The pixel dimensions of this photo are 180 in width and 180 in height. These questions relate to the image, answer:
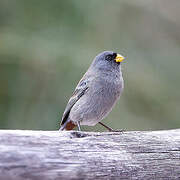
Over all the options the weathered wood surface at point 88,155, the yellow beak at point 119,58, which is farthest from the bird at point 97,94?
the weathered wood surface at point 88,155

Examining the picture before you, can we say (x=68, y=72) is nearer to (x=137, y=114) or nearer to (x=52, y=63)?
(x=52, y=63)

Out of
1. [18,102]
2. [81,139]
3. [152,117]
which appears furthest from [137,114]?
[81,139]

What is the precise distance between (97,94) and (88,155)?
2.37 m

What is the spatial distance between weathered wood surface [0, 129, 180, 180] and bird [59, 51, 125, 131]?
160cm

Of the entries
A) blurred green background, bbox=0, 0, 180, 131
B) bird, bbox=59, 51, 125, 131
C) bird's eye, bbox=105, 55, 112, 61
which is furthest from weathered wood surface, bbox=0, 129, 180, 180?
blurred green background, bbox=0, 0, 180, 131

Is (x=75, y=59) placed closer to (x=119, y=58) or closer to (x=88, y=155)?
(x=119, y=58)

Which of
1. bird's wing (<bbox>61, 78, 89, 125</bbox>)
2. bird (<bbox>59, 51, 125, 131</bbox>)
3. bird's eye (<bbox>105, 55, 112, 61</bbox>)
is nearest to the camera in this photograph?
bird (<bbox>59, 51, 125, 131</bbox>)

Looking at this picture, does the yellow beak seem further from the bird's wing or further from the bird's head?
the bird's wing

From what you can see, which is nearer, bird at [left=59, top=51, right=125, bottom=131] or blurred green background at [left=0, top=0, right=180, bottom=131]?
bird at [left=59, top=51, right=125, bottom=131]

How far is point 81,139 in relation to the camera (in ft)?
12.4

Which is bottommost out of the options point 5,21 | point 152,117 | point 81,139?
point 152,117

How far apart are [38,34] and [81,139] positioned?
5.54 metres

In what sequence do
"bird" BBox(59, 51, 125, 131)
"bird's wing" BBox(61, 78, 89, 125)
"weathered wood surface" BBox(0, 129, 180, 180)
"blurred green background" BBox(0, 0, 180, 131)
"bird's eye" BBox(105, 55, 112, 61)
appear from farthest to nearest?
"blurred green background" BBox(0, 0, 180, 131) → "bird's eye" BBox(105, 55, 112, 61) → "bird's wing" BBox(61, 78, 89, 125) → "bird" BBox(59, 51, 125, 131) → "weathered wood surface" BBox(0, 129, 180, 180)

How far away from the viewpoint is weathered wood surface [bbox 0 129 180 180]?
10.7 ft
